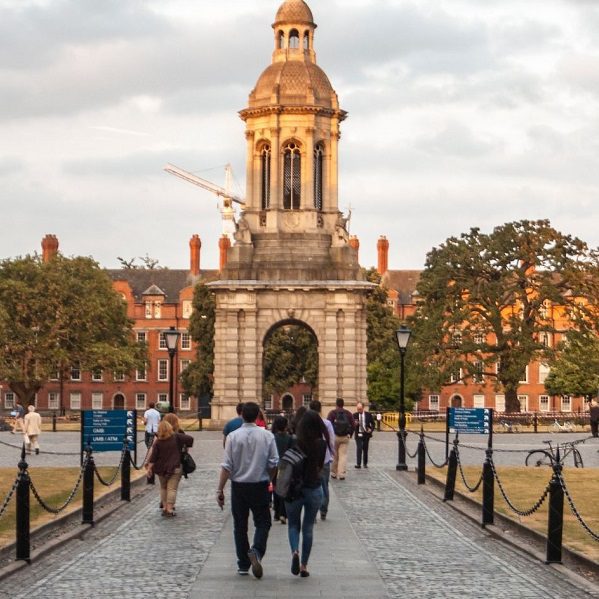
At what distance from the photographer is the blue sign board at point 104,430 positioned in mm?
29297

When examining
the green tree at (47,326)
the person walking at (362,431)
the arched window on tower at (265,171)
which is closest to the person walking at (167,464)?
the person walking at (362,431)

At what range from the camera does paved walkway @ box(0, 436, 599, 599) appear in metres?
15.3

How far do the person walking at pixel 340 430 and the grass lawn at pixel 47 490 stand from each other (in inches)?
180

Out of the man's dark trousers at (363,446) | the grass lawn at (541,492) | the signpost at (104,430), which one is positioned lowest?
the grass lawn at (541,492)

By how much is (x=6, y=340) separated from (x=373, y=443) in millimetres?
40870

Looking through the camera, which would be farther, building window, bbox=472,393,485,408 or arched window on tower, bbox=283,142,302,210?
building window, bbox=472,393,485,408

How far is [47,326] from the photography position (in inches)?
3472

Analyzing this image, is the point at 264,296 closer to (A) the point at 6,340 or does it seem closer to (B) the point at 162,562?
(A) the point at 6,340

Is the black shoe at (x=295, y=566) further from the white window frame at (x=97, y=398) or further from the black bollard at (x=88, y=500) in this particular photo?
the white window frame at (x=97, y=398)

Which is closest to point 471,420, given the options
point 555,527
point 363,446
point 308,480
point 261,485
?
point 363,446

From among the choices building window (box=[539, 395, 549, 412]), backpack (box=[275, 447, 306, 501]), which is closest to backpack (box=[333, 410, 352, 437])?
backpack (box=[275, 447, 306, 501])

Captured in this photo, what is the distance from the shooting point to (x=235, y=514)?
16438mm

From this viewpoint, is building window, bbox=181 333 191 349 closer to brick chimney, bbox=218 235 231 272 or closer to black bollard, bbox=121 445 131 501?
brick chimney, bbox=218 235 231 272

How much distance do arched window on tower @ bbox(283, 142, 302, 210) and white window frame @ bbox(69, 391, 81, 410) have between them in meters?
60.8
